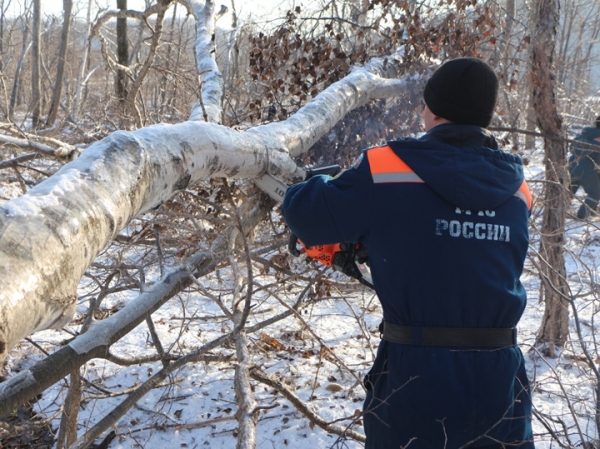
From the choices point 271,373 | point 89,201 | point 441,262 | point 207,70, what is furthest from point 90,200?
point 271,373

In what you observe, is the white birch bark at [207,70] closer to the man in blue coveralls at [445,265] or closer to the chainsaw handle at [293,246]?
the chainsaw handle at [293,246]

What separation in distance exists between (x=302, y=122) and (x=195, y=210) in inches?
41.8

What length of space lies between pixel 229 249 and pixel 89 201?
53.5 inches

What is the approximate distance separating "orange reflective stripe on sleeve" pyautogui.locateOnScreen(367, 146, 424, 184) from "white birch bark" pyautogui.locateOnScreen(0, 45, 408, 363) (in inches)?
26.6

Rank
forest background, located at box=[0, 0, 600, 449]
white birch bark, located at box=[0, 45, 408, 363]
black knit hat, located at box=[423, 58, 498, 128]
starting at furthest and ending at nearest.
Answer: black knit hat, located at box=[423, 58, 498, 128], forest background, located at box=[0, 0, 600, 449], white birch bark, located at box=[0, 45, 408, 363]

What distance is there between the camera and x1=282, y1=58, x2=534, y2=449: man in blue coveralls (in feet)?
5.17

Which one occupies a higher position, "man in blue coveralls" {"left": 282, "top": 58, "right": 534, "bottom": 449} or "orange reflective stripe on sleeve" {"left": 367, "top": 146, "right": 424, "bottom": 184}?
"orange reflective stripe on sleeve" {"left": 367, "top": 146, "right": 424, "bottom": 184}

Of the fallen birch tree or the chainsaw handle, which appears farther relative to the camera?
the chainsaw handle

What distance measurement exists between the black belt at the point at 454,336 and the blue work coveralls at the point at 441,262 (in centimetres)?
2

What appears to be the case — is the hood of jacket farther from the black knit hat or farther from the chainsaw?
the chainsaw

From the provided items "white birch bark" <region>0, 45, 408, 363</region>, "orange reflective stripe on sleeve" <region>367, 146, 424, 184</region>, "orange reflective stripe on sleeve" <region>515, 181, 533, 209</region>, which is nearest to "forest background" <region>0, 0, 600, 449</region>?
"white birch bark" <region>0, 45, 408, 363</region>

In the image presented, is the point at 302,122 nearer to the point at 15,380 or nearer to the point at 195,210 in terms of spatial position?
the point at 195,210

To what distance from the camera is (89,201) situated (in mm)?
1226

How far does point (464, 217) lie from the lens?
159cm
